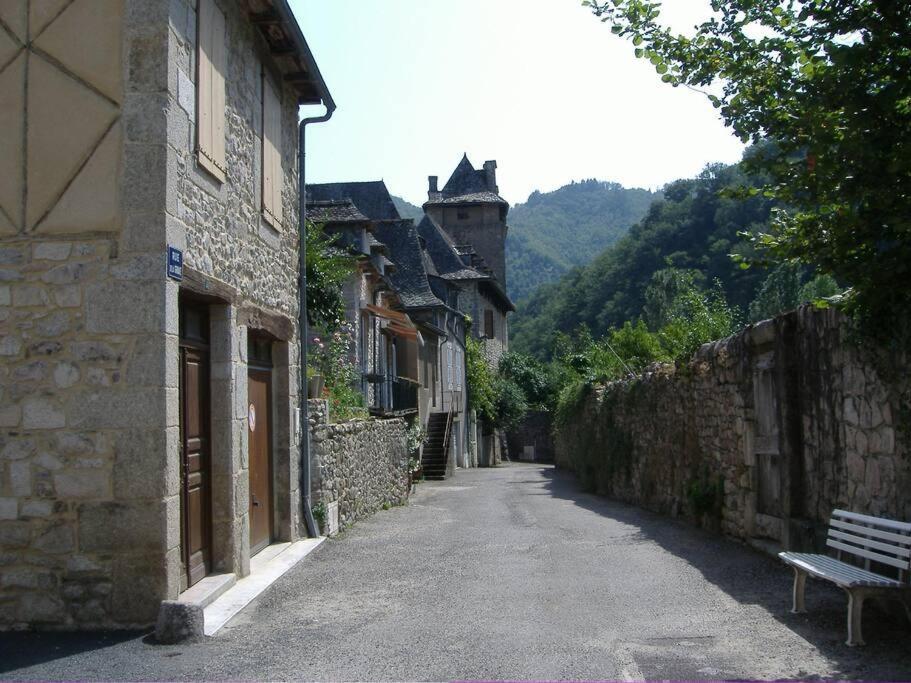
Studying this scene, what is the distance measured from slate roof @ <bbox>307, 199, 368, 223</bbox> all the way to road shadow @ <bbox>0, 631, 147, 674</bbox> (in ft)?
46.5

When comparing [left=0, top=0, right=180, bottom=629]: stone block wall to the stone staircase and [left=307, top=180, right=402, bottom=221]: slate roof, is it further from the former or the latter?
[left=307, top=180, right=402, bottom=221]: slate roof

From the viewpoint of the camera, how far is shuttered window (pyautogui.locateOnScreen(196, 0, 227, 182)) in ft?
22.1

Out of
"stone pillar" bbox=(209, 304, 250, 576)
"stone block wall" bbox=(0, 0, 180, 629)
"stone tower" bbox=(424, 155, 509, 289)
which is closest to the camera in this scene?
"stone block wall" bbox=(0, 0, 180, 629)

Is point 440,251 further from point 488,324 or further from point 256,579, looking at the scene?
point 256,579

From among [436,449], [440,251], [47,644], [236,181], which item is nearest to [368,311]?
[436,449]

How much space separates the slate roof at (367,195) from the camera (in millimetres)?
34844

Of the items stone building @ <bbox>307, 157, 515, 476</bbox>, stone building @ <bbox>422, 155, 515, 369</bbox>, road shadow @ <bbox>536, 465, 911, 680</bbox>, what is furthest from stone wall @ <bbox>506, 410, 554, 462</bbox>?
road shadow @ <bbox>536, 465, 911, 680</bbox>

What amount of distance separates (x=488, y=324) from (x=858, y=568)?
40248 millimetres

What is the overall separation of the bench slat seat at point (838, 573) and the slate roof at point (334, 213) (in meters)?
14.6

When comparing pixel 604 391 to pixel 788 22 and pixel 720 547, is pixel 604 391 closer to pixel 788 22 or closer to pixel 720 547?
pixel 720 547

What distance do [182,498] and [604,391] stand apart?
1217cm

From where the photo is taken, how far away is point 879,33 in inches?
203

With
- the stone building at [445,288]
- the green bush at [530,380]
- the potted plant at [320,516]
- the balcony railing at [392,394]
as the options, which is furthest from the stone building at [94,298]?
the green bush at [530,380]

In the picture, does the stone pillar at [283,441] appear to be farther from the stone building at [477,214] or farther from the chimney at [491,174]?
the chimney at [491,174]
